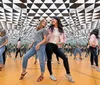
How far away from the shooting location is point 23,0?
11.8 m

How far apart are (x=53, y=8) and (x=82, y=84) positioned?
911 centimetres

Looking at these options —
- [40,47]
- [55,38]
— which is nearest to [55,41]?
[55,38]

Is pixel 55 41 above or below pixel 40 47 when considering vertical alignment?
above

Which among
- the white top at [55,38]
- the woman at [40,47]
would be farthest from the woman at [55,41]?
the woman at [40,47]

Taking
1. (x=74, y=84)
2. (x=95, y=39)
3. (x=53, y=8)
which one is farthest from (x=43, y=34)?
(x=53, y=8)

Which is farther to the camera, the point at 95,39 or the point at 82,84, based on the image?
the point at 95,39

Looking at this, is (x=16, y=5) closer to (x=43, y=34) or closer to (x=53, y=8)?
(x=53, y=8)

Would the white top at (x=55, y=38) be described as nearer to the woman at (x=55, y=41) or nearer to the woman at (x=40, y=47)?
the woman at (x=55, y=41)

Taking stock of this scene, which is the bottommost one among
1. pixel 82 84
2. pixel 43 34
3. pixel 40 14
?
pixel 82 84

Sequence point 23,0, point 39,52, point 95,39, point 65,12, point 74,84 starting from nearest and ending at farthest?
point 74,84 → point 39,52 → point 95,39 → point 23,0 → point 65,12

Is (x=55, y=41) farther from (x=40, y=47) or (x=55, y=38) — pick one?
(x=40, y=47)

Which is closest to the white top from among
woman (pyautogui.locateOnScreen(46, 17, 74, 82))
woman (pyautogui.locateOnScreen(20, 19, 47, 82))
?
woman (pyautogui.locateOnScreen(46, 17, 74, 82))

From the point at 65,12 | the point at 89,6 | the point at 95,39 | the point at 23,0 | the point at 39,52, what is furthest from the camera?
the point at 65,12

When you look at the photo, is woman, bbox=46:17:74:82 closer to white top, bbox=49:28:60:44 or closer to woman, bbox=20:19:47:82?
white top, bbox=49:28:60:44
